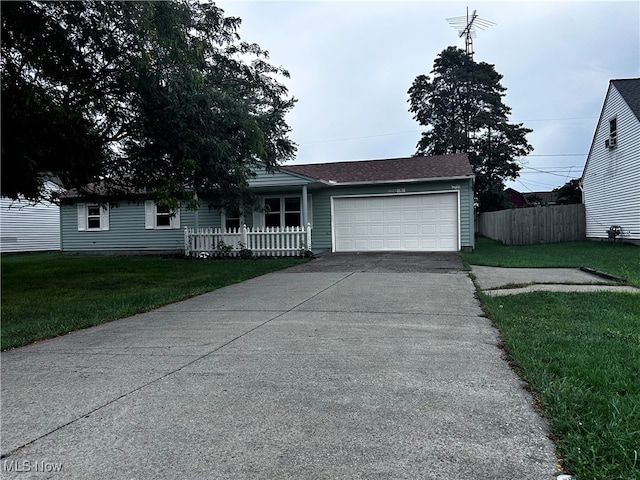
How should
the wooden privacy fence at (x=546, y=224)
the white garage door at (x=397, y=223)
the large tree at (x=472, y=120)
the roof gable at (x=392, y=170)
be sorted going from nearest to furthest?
1. the white garage door at (x=397, y=223)
2. the roof gable at (x=392, y=170)
3. the wooden privacy fence at (x=546, y=224)
4. the large tree at (x=472, y=120)

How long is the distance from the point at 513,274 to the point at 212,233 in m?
11.2

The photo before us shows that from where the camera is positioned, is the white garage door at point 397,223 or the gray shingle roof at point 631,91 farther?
the gray shingle roof at point 631,91

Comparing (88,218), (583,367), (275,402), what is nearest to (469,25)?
(88,218)

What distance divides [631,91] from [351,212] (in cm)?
1253

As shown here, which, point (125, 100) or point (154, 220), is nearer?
point (125, 100)

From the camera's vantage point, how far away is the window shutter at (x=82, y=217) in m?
20.8

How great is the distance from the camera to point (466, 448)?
2.44 meters

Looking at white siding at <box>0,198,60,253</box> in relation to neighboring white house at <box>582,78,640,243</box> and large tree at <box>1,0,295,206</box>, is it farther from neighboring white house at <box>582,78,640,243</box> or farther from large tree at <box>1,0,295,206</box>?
neighboring white house at <box>582,78,640,243</box>

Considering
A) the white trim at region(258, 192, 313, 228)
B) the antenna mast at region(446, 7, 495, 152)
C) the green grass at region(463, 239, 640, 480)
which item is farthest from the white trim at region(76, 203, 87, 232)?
the antenna mast at region(446, 7, 495, 152)

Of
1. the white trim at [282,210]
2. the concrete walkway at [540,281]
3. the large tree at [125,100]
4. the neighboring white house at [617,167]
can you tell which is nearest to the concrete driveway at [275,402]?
the concrete walkway at [540,281]

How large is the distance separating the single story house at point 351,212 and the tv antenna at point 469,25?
20200mm

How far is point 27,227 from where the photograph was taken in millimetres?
24984

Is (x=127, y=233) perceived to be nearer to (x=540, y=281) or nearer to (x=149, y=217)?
(x=149, y=217)

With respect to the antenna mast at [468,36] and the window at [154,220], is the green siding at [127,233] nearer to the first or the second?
the window at [154,220]
